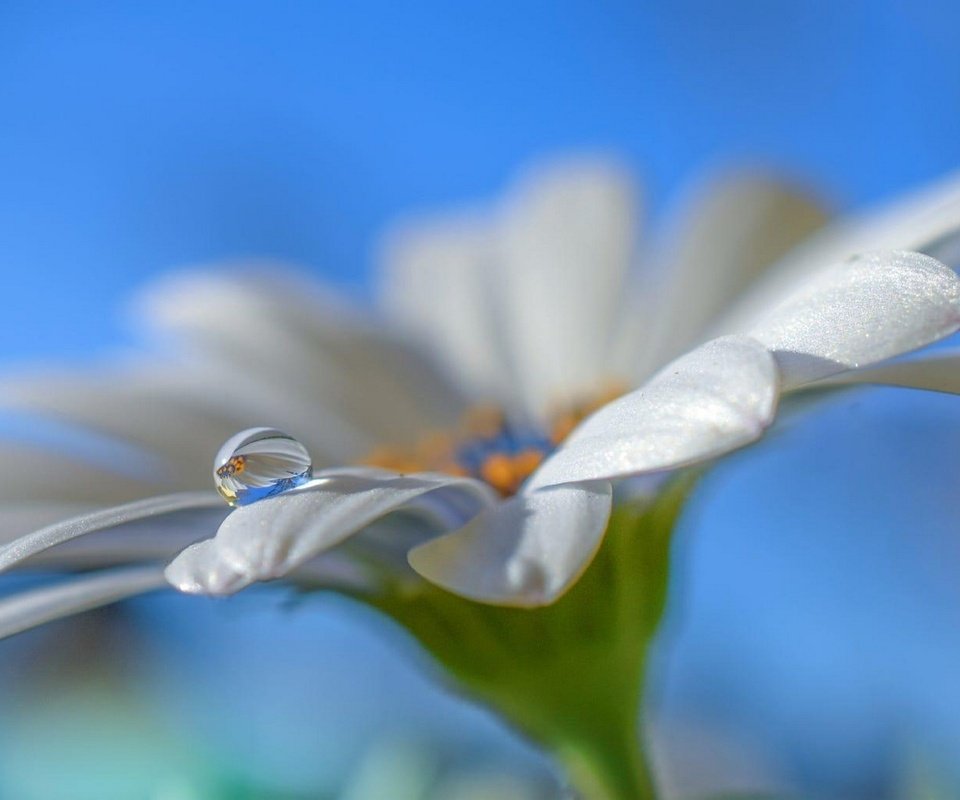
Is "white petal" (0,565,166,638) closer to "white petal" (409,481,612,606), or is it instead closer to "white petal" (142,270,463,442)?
"white petal" (409,481,612,606)

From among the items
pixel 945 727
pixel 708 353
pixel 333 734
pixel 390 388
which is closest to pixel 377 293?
pixel 390 388

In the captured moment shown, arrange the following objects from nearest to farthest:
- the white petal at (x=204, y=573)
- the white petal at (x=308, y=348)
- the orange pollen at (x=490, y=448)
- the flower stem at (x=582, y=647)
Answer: the white petal at (x=204, y=573) → the flower stem at (x=582, y=647) → the orange pollen at (x=490, y=448) → the white petal at (x=308, y=348)

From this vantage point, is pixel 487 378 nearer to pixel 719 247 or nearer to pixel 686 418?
pixel 719 247

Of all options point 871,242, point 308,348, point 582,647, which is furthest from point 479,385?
point 582,647

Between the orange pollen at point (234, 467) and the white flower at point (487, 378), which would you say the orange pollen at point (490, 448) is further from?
the orange pollen at point (234, 467)

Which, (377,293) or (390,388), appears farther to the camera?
(377,293)

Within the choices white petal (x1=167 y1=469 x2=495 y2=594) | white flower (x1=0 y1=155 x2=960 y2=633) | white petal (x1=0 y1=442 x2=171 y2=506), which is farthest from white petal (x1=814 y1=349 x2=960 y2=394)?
white petal (x1=0 y1=442 x2=171 y2=506)

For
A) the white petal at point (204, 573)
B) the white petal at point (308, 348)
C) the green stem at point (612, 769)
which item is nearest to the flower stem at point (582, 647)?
the green stem at point (612, 769)

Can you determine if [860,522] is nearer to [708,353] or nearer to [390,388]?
[390,388]
